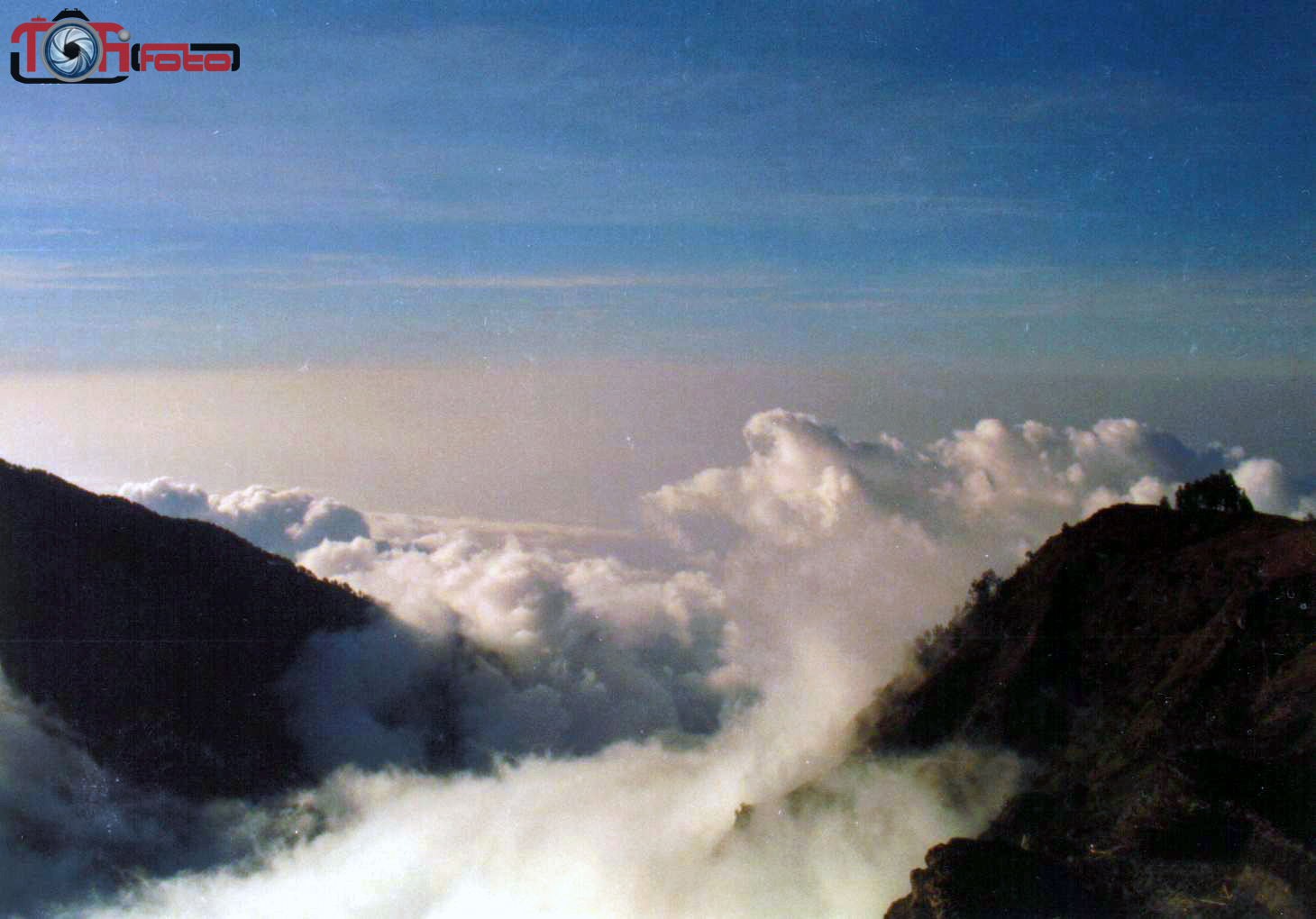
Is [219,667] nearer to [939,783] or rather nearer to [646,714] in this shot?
[646,714]

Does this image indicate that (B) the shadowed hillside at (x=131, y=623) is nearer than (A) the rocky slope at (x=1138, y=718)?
No

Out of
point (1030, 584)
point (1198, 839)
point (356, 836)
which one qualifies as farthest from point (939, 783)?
point (356, 836)

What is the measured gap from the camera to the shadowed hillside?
115625 mm

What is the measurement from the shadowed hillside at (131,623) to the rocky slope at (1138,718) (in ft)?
329

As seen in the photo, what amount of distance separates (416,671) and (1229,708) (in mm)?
163634

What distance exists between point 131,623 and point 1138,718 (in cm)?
11803

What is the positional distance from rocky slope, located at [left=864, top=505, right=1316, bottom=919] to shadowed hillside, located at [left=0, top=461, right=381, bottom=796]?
100140 millimetres

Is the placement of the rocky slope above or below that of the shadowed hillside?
above

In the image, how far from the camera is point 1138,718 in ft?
137

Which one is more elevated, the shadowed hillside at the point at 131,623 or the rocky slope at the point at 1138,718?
the rocky slope at the point at 1138,718

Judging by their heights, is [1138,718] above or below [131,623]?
above

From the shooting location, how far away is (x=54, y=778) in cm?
11788

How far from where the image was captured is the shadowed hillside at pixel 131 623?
11562 centimetres

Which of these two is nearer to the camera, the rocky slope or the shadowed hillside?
the rocky slope
